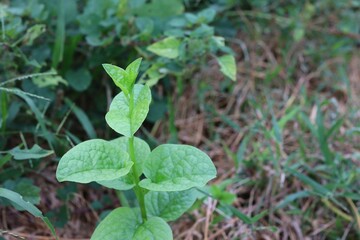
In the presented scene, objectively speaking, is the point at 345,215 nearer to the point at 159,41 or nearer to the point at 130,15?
the point at 159,41

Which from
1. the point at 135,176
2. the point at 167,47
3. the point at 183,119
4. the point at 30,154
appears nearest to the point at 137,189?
the point at 135,176

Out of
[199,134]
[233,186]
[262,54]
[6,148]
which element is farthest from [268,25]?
[6,148]

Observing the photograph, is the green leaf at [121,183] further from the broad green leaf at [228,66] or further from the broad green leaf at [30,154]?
the broad green leaf at [228,66]

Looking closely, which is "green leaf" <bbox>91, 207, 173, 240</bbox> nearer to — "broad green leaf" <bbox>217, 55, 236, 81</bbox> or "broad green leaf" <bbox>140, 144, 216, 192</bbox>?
"broad green leaf" <bbox>140, 144, 216, 192</bbox>

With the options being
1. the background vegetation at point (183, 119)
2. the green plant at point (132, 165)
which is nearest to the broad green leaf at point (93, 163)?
the green plant at point (132, 165)

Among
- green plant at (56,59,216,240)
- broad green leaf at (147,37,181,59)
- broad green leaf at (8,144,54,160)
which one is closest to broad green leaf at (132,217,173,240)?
green plant at (56,59,216,240)

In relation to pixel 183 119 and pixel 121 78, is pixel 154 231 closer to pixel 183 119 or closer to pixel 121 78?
pixel 121 78
